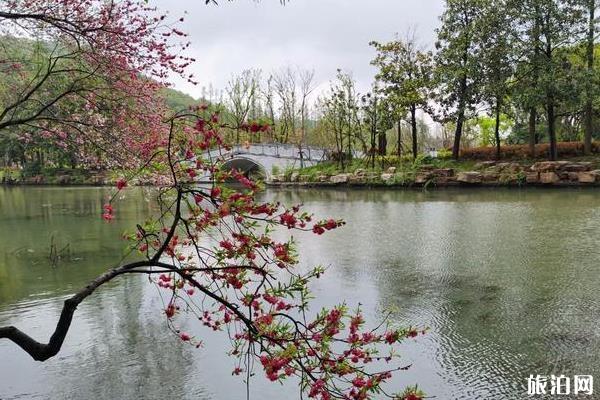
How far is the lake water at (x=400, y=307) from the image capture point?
4402 mm

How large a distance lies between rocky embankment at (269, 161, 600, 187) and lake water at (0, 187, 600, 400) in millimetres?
8559

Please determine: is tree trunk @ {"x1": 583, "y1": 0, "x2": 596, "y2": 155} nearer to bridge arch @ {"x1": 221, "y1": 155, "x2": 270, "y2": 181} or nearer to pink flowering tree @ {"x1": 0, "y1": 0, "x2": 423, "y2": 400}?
bridge arch @ {"x1": 221, "y1": 155, "x2": 270, "y2": 181}

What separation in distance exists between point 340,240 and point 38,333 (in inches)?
261

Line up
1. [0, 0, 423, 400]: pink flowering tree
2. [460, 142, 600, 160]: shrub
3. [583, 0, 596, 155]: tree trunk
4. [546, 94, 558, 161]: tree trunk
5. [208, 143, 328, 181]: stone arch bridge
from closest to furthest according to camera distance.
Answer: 1. [0, 0, 423, 400]: pink flowering tree
2. [583, 0, 596, 155]: tree trunk
3. [546, 94, 558, 161]: tree trunk
4. [460, 142, 600, 160]: shrub
5. [208, 143, 328, 181]: stone arch bridge

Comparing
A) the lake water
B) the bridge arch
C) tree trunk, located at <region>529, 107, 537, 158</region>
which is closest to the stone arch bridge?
the bridge arch

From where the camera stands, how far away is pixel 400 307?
6.30 metres

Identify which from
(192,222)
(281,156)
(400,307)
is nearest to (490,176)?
(281,156)

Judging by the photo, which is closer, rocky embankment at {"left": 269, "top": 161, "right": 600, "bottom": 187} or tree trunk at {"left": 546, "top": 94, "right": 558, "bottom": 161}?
rocky embankment at {"left": 269, "top": 161, "right": 600, "bottom": 187}

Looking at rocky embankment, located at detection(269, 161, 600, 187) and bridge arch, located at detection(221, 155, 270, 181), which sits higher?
bridge arch, located at detection(221, 155, 270, 181)

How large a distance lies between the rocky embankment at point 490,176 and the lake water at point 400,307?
28.1 ft

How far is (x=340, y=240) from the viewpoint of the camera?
37.0 feet

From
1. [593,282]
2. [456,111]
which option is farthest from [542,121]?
[593,282]

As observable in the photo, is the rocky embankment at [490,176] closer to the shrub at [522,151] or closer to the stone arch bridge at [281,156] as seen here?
the shrub at [522,151]

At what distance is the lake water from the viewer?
440 centimetres
